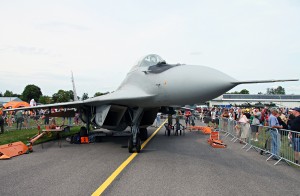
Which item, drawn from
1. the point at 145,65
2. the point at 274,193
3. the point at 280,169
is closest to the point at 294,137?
the point at 280,169

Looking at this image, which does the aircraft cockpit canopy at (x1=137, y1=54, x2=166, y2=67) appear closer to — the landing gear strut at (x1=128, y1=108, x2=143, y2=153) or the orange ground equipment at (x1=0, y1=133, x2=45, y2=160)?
the landing gear strut at (x1=128, y1=108, x2=143, y2=153)

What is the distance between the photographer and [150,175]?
5645 mm

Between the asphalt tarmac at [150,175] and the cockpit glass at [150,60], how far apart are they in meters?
3.01

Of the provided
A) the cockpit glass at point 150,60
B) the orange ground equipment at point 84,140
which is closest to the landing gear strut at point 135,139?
the cockpit glass at point 150,60

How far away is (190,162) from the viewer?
23.5 feet

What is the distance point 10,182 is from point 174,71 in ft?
13.8

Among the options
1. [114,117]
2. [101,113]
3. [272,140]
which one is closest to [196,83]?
[272,140]

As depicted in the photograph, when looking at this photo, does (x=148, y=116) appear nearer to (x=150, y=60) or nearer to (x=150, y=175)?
(x=150, y=60)

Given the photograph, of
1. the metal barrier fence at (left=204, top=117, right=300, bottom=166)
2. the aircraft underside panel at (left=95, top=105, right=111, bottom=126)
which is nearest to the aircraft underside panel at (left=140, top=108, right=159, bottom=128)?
the aircraft underside panel at (left=95, top=105, right=111, bottom=126)

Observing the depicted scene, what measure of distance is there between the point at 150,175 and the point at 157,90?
7.48 ft

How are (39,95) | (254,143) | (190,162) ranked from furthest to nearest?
(39,95) < (254,143) < (190,162)

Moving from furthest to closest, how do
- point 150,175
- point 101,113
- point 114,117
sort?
1. point 114,117
2. point 101,113
3. point 150,175

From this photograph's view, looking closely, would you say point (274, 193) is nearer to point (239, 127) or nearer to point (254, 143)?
point (254, 143)

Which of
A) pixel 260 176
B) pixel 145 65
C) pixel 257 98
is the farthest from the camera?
pixel 257 98
